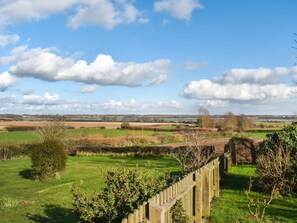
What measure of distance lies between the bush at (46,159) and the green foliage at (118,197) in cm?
1413

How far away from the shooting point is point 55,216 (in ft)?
42.0

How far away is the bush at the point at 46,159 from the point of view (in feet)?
68.9

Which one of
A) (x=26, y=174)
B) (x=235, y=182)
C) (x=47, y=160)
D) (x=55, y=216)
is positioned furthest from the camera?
(x=26, y=174)

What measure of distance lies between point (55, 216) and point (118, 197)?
6514 millimetres

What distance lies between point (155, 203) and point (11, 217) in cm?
885

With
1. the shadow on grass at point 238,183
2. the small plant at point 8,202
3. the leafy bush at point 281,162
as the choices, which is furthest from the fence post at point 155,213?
the small plant at point 8,202

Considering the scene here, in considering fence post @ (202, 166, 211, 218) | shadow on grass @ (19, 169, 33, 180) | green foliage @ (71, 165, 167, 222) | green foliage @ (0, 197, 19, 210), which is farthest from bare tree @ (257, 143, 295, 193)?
shadow on grass @ (19, 169, 33, 180)

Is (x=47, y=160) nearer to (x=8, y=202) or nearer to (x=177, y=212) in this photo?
(x=8, y=202)

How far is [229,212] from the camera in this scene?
38.0ft

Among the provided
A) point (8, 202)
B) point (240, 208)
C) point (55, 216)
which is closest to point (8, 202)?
point (8, 202)

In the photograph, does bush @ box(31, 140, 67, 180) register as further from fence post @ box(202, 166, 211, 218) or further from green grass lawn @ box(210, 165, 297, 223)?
fence post @ box(202, 166, 211, 218)

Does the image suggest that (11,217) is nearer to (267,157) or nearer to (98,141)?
(267,157)

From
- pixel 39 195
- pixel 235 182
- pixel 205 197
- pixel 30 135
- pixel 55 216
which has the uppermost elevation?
pixel 205 197

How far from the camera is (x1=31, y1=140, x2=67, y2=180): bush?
21016mm
